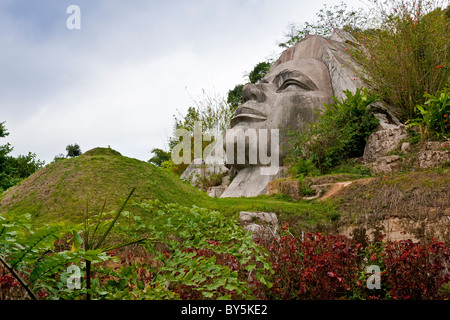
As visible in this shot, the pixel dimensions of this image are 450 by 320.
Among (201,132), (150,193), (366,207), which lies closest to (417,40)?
(366,207)

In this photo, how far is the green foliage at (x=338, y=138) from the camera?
813 cm

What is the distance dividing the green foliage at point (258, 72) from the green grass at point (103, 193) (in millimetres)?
14526

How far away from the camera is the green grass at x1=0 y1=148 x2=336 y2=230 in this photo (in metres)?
5.36

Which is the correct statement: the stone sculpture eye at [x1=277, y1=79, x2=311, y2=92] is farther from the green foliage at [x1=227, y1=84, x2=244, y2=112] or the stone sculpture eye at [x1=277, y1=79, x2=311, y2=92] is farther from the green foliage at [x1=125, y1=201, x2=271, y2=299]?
the green foliage at [x1=227, y1=84, x2=244, y2=112]

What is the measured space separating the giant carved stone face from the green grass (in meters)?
3.23

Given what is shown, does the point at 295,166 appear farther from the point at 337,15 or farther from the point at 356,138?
the point at 337,15

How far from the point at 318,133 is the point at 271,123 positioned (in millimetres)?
1587

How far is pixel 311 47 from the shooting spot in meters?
11.3

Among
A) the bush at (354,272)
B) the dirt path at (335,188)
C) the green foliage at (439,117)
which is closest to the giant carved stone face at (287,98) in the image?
the dirt path at (335,188)

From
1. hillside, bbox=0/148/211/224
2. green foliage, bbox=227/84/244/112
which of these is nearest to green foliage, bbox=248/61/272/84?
green foliage, bbox=227/84/244/112

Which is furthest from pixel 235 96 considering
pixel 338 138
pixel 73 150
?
pixel 338 138

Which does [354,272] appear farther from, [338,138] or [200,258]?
[338,138]

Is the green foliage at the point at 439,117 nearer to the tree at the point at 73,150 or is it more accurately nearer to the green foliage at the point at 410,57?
the green foliage at the point at 410,57

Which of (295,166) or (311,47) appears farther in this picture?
(311,47)
